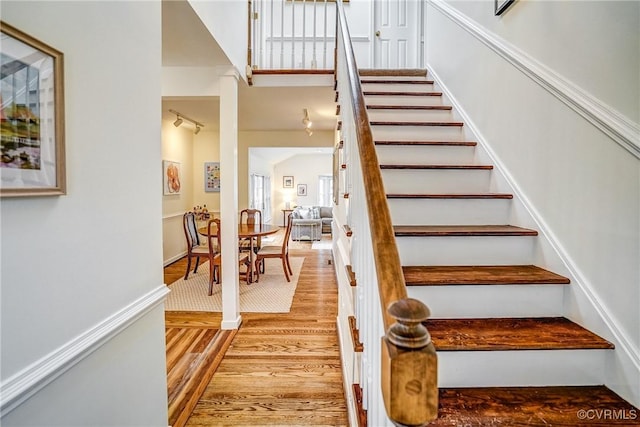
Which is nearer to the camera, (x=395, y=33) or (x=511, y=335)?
(x=511, y=335)

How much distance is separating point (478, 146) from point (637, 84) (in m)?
1.16

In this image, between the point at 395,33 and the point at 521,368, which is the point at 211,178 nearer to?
the point at 395,33

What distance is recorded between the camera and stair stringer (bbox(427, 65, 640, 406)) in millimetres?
1159

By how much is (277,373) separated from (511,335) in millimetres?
1592

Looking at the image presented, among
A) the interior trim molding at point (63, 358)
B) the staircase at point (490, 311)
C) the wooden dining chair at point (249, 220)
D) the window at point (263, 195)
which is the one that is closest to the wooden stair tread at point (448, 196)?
the staircase at point (490, 311)

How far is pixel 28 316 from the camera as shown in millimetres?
831

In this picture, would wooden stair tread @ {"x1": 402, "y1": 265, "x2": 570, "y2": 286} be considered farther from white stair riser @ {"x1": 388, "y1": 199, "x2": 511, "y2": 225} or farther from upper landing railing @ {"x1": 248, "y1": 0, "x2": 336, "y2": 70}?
upper landing railing @ {"x1": 248, "y1": 0, "x2": 336, "y2": 70}

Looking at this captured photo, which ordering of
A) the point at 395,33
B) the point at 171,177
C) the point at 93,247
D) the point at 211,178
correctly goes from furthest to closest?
1. the point at 211,178
2. the point at 171,177
3. the point at 395,33
4. the point at 93,247

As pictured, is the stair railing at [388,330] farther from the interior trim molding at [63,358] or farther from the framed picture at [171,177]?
the framed picture at [171,177]

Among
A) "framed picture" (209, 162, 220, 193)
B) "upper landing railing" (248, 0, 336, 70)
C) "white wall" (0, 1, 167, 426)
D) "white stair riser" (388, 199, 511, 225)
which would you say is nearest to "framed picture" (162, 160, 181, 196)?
"framed picture" (209, 162, 220, 193)

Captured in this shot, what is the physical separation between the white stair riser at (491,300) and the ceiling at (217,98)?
205 centimetres

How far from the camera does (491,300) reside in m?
1.44

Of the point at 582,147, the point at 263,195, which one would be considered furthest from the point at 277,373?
the point at 263,195

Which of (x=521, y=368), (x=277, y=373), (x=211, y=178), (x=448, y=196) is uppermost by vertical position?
(x=211, y=178)
